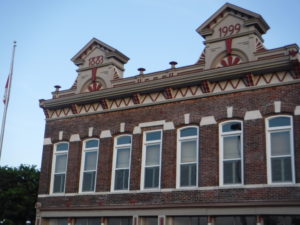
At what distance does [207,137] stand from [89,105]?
6.94 m

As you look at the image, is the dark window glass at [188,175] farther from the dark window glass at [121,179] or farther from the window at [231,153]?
the dark window glass at [121,179]

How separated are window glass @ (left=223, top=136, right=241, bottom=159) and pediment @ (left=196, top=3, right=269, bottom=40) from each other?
438cm

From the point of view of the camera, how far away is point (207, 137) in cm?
1862

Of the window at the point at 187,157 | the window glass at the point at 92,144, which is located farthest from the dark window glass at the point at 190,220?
the window glass at the point at 92,144

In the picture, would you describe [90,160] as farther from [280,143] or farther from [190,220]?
[280,143]

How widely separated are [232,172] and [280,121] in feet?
8.73

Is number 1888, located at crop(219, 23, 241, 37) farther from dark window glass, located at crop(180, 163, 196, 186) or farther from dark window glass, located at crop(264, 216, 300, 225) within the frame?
dark window glass, located at crop(264, 216, 300, 225)

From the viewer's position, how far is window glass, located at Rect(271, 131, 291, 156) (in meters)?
16.9

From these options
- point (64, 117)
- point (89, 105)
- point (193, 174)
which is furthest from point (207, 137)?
Result: point (64, 117)

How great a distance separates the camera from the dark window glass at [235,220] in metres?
16.9

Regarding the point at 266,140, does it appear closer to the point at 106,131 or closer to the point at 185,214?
the point at 185,214

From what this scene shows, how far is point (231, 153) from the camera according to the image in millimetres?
18016

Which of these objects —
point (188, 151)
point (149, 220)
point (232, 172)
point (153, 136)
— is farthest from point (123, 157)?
point (232, 172)

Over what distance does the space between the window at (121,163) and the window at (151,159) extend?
92cm
